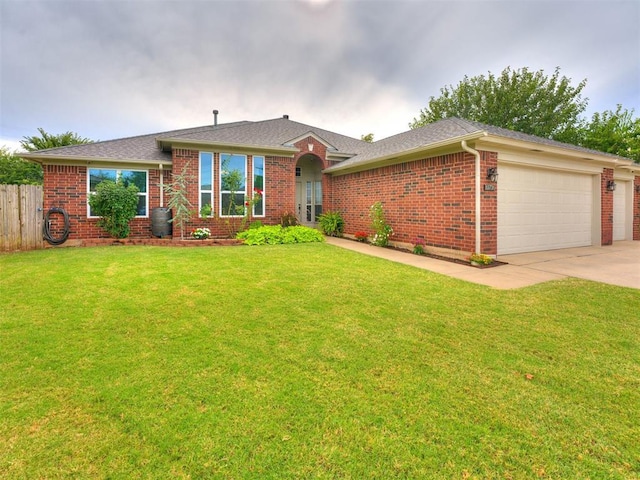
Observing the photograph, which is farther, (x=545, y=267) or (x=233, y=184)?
(x=233, y=184)

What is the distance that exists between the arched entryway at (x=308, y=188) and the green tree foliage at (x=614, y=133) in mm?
19416

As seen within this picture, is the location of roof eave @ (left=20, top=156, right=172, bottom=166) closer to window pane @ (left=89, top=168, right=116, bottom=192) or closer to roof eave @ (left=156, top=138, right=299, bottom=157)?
window pane @ (left=89, top=168, right=116, bottom=192)

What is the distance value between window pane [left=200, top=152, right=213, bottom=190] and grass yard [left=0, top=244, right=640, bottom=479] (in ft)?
23.1

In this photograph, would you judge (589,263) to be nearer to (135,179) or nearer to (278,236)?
(278,236)

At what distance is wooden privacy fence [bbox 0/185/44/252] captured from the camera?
8.61m

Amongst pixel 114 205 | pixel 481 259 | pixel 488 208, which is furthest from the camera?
pixel 114 205

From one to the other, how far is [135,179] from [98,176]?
3.68 ft

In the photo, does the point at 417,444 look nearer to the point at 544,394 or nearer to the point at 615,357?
the point at 544,394

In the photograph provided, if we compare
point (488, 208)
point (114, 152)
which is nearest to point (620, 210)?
point (488, 208)

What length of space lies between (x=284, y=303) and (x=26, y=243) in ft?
30.0

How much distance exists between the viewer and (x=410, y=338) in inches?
128

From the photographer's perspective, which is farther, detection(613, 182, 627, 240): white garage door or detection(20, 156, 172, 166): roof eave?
detection(613, 182, 627, 240): white garage door

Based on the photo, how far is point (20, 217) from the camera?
8828 millimetres

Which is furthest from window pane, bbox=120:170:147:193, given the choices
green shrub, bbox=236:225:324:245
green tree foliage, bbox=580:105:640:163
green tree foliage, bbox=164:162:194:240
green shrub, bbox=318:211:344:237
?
green tree foliage, bbox=580:105:640:163
